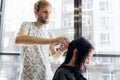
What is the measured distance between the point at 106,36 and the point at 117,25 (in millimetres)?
234

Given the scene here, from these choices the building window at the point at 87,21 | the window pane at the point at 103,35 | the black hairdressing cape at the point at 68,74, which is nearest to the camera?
the black hairdressing cape at the point at 68,74

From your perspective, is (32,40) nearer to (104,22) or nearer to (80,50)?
(80,50)

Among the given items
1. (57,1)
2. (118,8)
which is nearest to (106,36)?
(118,8)

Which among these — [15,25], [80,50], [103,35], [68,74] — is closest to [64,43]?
[80,50]

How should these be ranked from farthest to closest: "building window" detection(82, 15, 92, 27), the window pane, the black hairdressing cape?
"building window" detection(82, 15, 92, 27)
the window pane
the black hairdressing cape

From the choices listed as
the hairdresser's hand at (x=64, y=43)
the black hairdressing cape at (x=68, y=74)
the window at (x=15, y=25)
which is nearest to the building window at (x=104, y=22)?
the window at (x=15, y=25)

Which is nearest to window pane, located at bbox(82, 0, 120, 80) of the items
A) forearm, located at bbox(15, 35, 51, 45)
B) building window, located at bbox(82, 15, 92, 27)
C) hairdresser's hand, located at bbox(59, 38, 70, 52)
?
building window, located at bbox(82, 15, 92, 27)

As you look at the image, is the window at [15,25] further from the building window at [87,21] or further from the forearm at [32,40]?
the forearm at [32,40]

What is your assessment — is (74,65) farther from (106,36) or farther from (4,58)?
(4,58)

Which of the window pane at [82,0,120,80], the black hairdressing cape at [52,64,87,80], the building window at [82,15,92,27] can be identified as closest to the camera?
the black hairdressing cape at [52,64,87,80]

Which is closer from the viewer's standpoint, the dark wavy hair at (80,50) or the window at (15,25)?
the dark wavy hair at (80,50)

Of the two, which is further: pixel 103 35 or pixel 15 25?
pixel 15 25

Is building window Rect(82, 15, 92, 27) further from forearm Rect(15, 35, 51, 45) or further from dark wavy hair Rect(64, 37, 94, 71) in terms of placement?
forearm Rect(15, 35, 51, 45)

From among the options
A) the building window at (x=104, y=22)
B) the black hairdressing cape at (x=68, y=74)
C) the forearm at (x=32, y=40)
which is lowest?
the black hairdressing cape at (x=68, y=74)
